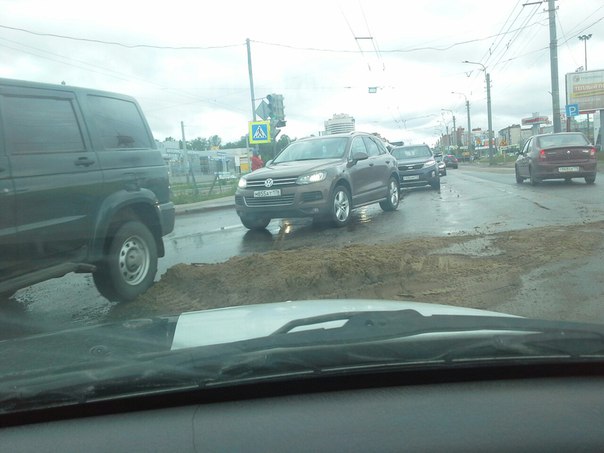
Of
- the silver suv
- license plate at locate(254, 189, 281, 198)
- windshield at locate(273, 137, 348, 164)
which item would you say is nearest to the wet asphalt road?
the silver suv

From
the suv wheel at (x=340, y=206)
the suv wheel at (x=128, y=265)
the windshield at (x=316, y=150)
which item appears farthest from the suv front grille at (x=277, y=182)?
the suv wheel at (x=128, y=265)

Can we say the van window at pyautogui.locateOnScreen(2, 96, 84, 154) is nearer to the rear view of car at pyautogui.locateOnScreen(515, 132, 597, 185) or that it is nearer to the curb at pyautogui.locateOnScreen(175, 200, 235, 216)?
the curb at pyautogui.locateOnScreen(175, 200, 235, 216)

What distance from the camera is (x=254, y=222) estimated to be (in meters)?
9.59

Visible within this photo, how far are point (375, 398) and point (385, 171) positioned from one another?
997 cm

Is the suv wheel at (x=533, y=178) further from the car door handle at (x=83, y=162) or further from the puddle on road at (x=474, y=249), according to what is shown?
the car door handle at (x=83, y=162)

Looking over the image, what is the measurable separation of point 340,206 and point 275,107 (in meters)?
11.4

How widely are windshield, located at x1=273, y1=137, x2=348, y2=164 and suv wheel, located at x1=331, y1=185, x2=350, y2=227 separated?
0.78 m

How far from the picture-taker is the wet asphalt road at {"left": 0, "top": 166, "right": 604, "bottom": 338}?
17.2 ft

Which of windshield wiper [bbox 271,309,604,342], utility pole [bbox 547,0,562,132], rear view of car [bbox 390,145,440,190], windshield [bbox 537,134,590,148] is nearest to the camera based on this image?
windshield wiper [bbox 271,309,604,342]

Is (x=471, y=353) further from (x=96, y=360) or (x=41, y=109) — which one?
(x=41, y=109)

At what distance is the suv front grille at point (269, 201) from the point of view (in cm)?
877

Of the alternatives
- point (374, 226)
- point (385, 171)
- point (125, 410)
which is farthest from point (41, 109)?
point (385, 171)

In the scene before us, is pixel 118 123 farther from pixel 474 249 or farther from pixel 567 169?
pixel 567 169

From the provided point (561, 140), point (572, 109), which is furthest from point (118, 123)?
point (572, 109)
